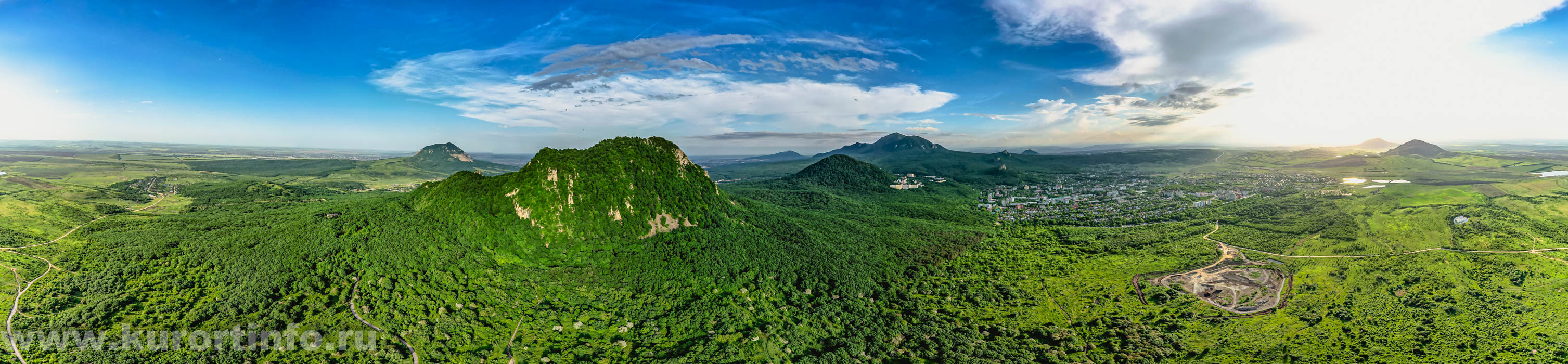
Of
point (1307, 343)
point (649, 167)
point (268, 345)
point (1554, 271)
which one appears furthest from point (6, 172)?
point (1554, 271)

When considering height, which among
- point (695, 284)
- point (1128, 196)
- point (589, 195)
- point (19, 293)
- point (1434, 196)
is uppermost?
point (589, 195)

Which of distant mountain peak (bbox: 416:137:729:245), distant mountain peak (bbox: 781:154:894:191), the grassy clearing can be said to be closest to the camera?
distant mountain peak (bbox: 416:137:729:245)

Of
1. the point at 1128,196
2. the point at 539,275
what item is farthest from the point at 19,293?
the point at 1128,196

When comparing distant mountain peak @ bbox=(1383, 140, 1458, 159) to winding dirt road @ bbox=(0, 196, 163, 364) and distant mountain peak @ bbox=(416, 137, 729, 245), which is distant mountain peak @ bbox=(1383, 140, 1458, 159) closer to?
distant mountain peak @ bbox=(416, 137, 729, 245)

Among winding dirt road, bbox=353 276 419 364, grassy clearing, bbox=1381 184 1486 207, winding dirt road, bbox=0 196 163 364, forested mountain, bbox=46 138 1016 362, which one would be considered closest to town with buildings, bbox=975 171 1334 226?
grassy clearing, bbox=1381 184 1486 207

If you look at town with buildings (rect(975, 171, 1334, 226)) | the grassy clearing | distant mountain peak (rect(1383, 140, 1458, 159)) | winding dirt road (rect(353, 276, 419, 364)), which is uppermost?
distant mountain peak (rect(1383, 140, 1458, 159))

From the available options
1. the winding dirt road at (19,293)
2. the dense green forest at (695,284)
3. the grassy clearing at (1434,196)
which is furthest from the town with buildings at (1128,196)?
the winding dirt road at (19,293)

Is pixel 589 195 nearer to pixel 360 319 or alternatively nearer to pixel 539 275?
pixel 539 275

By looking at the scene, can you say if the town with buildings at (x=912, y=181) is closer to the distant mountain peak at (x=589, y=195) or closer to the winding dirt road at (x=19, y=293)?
the distant mountain peak at (x=589, y=195)

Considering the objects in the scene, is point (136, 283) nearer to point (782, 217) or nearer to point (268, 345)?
point (268, 345)
